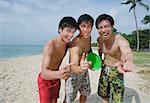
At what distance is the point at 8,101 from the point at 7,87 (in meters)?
1.54

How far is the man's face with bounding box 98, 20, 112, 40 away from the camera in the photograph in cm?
344

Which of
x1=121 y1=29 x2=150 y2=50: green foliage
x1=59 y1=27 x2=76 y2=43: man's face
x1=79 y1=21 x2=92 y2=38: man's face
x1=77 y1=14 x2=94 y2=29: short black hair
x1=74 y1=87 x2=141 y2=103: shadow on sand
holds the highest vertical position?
x1=121 y1=29 x2=150 y2=50: green foliage

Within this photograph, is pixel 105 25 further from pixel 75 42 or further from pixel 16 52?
pixel 16 52

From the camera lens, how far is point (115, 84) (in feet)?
12.9

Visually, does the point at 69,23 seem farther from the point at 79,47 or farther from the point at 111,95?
the point at 111,95

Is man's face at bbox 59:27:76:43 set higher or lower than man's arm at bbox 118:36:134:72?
higher

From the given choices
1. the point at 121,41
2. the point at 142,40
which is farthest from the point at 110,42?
the point at 142,40

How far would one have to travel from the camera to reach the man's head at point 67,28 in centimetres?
320

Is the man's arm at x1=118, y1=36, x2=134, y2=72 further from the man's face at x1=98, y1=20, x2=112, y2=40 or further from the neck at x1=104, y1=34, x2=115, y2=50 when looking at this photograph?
the man's face at x1=98, y1=20, x2=112, y2=40

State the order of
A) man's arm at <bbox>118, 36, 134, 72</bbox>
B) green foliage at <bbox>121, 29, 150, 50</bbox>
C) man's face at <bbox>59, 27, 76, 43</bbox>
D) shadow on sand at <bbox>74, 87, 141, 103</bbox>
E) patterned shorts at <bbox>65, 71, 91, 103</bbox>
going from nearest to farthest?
man's arm at <bbox>118, 36, 134, 72</bbox>
man's face at <bbox>59, 27, 76, 43</bbox>
patterned shorts at <bbox>65, 71, 91, 103</bbox>
shadow on sand at <bbox>74, 87, 141, 103</bbox>
green foliage at <bbox>121, 29, 150, 50</bbox>

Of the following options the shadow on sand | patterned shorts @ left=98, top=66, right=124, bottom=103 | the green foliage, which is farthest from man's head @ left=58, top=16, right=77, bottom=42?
the green foliage

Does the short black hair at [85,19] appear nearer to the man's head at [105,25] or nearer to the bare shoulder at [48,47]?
the man's head at [105,25]

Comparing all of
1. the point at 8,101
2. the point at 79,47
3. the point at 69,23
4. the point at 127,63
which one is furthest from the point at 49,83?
the point at 8,101

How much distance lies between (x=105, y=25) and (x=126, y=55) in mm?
603
